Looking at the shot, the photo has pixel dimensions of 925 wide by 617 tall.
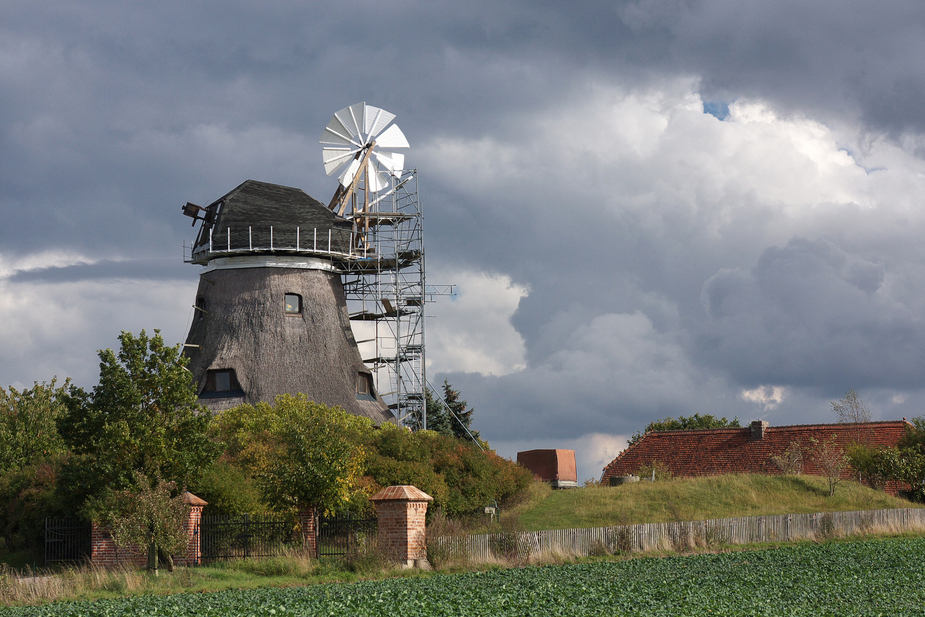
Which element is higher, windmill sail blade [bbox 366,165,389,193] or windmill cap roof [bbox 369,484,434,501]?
windmill sail blade [bbox 366,165,389,193]

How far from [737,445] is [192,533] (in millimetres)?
35516

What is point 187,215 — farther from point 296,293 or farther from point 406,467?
point 406,467

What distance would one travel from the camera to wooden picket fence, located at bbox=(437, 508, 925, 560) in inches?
1118

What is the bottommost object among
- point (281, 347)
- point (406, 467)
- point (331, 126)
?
point (406, 467)

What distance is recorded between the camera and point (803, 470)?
51.0 m

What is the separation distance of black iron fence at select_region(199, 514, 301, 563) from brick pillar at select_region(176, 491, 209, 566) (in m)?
0.35

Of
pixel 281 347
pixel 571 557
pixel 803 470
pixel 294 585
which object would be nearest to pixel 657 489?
pixel 803 470

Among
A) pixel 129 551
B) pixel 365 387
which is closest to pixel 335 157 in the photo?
pixel 365 387

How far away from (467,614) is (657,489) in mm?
28042

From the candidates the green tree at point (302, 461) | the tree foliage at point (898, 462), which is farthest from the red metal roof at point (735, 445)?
the green tree at point (302, 461)

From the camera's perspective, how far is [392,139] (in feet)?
192

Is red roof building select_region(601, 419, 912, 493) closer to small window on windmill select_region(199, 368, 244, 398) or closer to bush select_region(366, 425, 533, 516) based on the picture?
bush select_region(366, 425, 533, 516)

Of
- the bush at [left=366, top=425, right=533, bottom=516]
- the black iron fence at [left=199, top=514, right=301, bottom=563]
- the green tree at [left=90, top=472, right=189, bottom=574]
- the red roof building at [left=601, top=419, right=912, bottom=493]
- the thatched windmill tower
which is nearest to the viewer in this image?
the green tree at [left=90, top=472, right=189, bottom=574]

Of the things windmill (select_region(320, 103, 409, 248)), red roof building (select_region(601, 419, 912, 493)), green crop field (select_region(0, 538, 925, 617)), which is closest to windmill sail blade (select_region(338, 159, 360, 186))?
windmill (select_region(320, 103, 409, 248))
